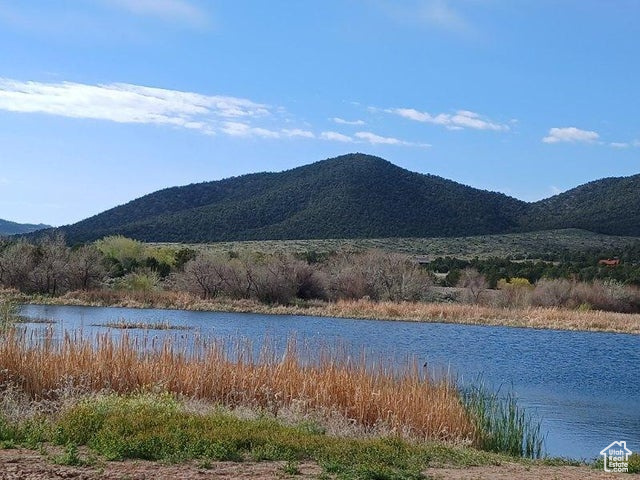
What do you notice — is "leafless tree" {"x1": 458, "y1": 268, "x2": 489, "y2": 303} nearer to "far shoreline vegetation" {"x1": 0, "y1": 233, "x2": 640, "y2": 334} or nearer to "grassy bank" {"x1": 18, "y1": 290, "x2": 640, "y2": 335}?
"far shoreline vegetation" {"x1": 0, "y1": 233, "x2": 640, "y2": 334}

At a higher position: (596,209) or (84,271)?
(596,209)

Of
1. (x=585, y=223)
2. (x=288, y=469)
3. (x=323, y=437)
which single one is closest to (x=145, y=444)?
(x=288, y=469)

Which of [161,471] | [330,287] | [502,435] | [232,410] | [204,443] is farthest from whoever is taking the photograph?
[330,287]

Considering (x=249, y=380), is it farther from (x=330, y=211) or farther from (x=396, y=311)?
(x=330, y=211)

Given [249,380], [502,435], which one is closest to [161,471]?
[249,380]

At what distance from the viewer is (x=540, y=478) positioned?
34.1 feet

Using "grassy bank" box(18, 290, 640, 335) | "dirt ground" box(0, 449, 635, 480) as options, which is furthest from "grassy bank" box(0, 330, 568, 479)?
"grassy bank" box(18, 290, 640, 335)

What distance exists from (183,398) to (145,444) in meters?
5.04

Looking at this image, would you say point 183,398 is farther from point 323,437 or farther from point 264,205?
point 264,205

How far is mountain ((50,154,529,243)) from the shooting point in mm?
104438

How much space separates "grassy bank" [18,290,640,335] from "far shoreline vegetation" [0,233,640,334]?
64mm

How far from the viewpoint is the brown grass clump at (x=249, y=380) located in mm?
15016

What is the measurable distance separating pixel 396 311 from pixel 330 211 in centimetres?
5530

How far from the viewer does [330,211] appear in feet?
352
